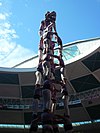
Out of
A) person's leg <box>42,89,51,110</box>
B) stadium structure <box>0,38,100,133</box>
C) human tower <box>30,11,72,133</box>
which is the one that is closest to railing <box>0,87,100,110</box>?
stadium structure <box>0,38,100,133</box>

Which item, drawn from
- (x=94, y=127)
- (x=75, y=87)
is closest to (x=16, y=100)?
(x=75, y=87)

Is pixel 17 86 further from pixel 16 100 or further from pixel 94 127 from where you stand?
pixel 94 127

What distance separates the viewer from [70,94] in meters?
40.8

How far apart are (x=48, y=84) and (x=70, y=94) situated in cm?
3141

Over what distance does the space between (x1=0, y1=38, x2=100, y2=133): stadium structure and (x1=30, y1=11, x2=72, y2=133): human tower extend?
24.0 meters

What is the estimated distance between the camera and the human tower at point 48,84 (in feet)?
30.2

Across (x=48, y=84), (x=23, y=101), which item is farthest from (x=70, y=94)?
(x=48, y=84)

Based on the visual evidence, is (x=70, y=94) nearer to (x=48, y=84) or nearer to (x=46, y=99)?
(x=48, y=84)

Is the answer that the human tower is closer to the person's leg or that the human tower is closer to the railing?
the person's leg

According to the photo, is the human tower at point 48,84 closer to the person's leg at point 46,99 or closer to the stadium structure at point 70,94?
the person's leg at point 46,99

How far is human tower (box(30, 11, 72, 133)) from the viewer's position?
920 centimetres

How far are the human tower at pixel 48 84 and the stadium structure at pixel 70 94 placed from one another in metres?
24.0

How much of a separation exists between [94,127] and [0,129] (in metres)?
13.9

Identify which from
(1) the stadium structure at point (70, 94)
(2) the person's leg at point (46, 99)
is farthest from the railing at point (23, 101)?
(2) the person's leg at point (46, 99)
